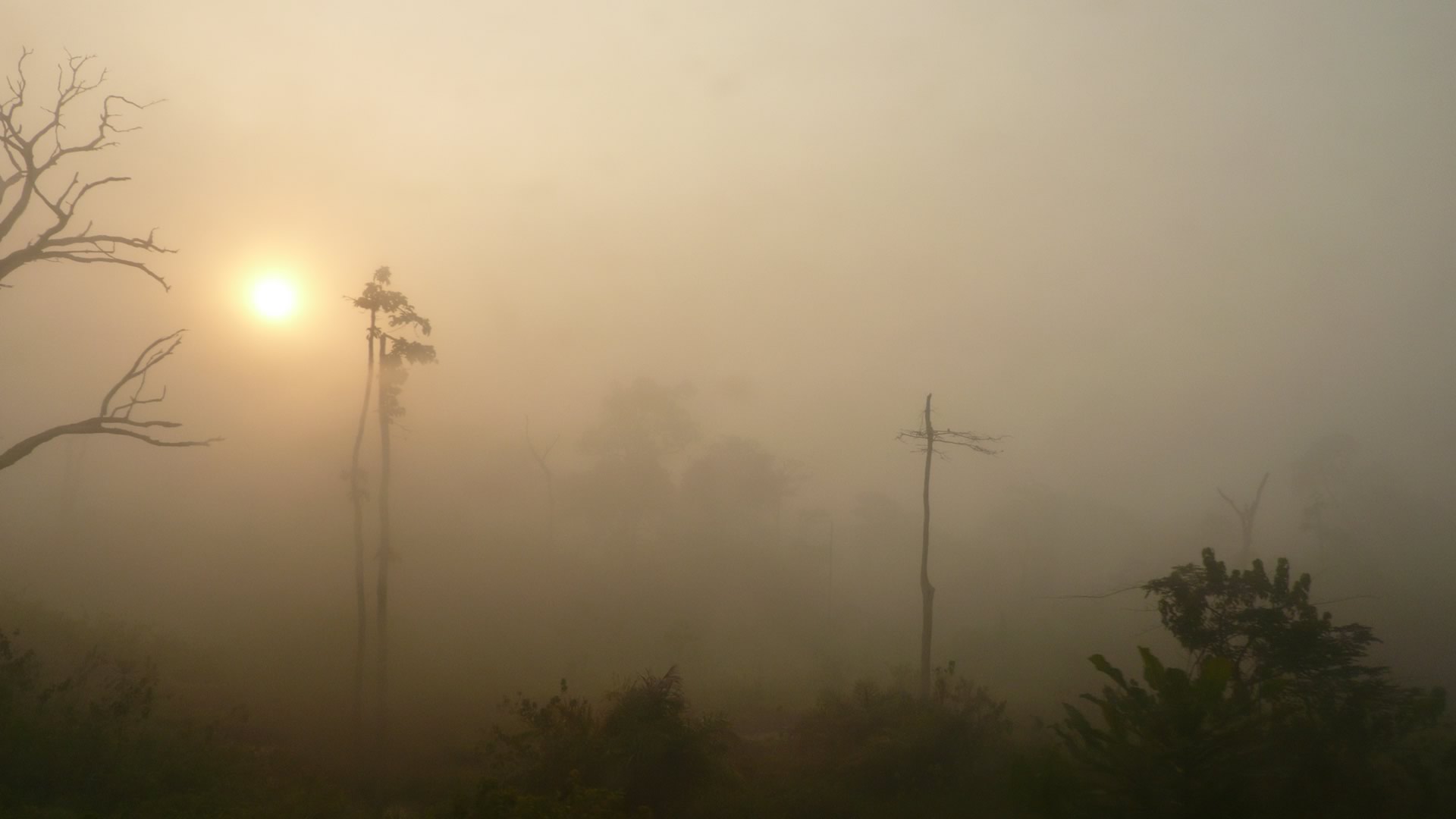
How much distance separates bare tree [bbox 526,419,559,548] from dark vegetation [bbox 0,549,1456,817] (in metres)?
33.6

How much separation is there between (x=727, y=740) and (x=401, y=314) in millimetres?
16422

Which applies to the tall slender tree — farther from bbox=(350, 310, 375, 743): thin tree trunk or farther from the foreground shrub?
the foreground shrub

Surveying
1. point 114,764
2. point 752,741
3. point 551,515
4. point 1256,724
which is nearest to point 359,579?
point 114,764

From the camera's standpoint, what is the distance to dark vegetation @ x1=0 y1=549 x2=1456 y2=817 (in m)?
10.5

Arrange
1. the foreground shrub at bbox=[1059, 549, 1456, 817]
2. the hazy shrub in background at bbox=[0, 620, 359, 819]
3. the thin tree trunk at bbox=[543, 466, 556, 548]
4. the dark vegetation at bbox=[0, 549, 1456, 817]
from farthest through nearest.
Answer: the thin tree trunk at bbox=[543, 466, 556, 548] → the hazy shrub in background at bbox=[0, 620, 359, 819] → the dark vegetation at bbox=[0, 549, 1456, 817] → the foreground shrub at bbox=[1059, 549, 1456, 817]

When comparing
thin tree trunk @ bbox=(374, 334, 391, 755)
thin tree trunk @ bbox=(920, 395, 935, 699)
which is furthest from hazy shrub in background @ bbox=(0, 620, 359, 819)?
thin tree trunk @ bbox=(920, 395, 935, 699)

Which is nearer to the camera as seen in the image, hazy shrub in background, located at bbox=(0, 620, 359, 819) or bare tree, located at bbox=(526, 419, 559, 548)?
hazy shrub in background, located at bbox=(0, 620, 359, 819)

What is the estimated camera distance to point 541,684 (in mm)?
30109

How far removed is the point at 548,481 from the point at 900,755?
41688 mm

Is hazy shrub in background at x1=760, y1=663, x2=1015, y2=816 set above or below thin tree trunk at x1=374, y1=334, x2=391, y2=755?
below

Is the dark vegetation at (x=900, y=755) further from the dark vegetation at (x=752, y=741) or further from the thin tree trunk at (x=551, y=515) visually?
the thin tree trunk at (x=551, y=515)

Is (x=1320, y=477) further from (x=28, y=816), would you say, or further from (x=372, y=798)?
(x=28, y=816)

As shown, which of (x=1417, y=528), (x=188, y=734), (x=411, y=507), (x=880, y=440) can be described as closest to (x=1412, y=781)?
(x=188, y=734)

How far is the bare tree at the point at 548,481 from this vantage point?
176 feet
